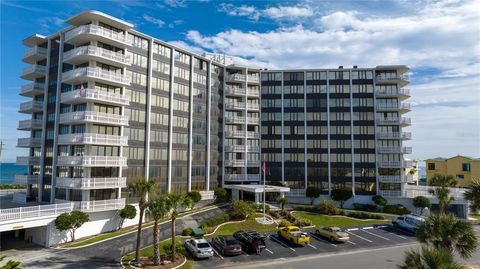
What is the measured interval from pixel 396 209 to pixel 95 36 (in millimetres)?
61837

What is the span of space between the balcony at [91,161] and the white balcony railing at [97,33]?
17.7m

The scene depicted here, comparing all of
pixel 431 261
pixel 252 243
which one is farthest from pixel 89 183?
pixel 431 261

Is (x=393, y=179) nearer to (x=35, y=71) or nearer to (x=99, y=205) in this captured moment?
(x=99, y=205)

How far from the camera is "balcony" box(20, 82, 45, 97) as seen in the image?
53.8m

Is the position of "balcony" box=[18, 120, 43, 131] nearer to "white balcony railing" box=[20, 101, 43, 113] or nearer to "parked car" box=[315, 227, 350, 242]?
"white balcony railing" box=[20, 101, 43, 113]

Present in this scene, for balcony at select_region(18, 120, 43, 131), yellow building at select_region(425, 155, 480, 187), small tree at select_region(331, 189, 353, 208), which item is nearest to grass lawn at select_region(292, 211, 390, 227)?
small tree at select_region(331, 189, 353, 208)

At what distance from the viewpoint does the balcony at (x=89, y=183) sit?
147 feet

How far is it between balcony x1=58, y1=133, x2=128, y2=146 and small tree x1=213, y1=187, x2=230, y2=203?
81.5 ft

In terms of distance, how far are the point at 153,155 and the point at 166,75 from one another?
1523cm

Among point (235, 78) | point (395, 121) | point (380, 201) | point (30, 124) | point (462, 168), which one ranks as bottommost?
point (380, 201)

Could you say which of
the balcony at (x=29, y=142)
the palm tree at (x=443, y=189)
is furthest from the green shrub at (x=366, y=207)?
the balcony at (x=29, y=142)

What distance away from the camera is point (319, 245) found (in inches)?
1601

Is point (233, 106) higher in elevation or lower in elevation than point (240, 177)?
higher

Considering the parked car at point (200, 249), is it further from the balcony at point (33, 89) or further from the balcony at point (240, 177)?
the balcony at point (33, 89)
